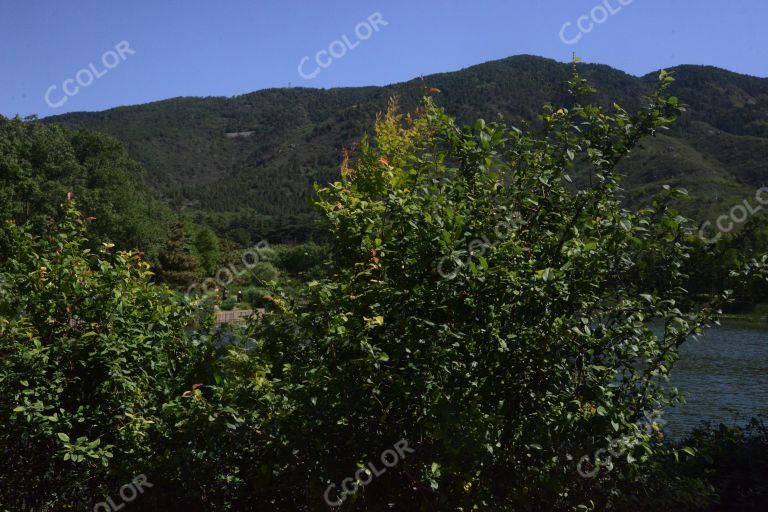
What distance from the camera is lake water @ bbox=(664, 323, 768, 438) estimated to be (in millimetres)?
12248

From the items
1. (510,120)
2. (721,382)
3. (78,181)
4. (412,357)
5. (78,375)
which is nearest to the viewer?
(412,357)

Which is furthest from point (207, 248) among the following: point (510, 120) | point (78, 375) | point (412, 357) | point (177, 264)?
point (510, 120)

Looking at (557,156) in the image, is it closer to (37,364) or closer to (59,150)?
(37,364)

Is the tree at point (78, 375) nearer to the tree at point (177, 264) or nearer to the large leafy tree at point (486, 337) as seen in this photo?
the large leafy tree at point (486, 337)

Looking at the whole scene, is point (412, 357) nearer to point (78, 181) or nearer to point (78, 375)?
point (78, 375)

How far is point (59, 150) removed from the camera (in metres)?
42.3

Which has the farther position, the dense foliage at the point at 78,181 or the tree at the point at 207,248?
the tree at the point at 207,248

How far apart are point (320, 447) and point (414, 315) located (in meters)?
0.77

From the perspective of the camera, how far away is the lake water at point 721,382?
12.2m

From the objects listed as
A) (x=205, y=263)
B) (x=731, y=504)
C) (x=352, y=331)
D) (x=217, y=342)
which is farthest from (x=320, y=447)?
(x=205, y=263)

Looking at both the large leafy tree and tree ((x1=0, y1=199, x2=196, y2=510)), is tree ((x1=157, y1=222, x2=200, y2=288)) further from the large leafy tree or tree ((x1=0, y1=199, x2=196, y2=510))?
the large leafy tree

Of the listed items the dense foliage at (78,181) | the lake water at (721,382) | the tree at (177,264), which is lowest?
the lake water at (721,382)

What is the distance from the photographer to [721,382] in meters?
19.3

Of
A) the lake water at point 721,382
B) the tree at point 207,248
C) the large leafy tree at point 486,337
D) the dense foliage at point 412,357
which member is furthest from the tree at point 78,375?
the tree at point 207,248
